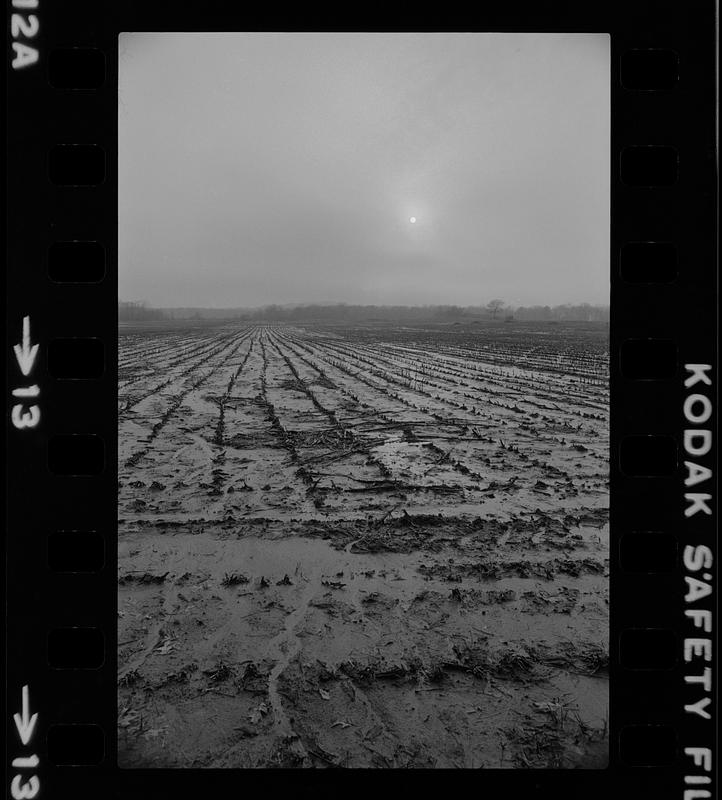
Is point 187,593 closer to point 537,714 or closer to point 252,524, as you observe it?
point 252,524

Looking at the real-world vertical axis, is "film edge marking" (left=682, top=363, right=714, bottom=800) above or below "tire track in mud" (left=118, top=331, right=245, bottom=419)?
below

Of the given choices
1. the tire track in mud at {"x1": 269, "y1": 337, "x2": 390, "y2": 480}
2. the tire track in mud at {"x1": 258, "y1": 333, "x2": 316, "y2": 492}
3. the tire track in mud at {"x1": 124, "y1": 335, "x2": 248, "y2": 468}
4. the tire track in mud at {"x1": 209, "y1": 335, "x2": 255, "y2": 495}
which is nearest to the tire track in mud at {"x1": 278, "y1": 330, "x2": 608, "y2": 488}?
the tire track in mud at {"x1": 269, "y1": 337, "x2": 390, "y2": 480}

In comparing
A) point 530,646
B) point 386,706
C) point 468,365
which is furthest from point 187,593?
point 468,365

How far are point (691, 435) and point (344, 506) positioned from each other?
14.2 feet

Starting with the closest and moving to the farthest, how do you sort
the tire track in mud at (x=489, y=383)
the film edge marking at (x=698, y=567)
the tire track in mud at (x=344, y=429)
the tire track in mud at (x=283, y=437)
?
1. the film edge marking at (x=698, y=567)
2. the tire track in mud at (x=283, y=437)
3. the tire track in mud at (x=344, y=429)
4. the tire track in mud at (x=489, y=383)

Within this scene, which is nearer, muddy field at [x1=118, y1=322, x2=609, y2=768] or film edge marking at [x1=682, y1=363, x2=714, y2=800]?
film edge marking at [x1=682, y1=363, x2=714, y2=800]
